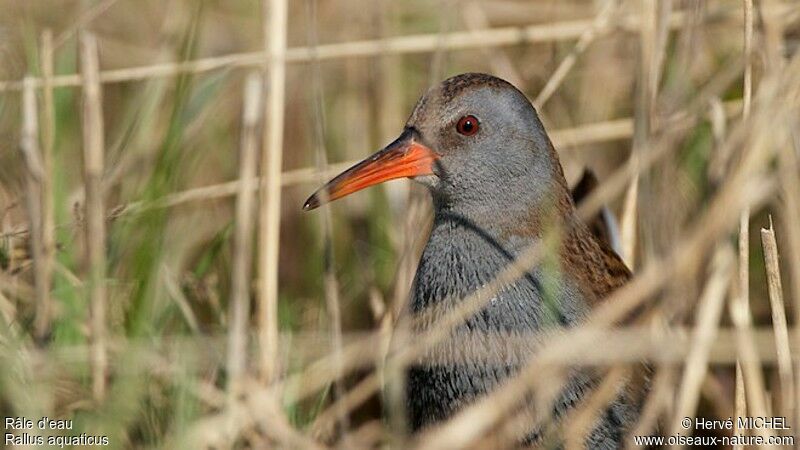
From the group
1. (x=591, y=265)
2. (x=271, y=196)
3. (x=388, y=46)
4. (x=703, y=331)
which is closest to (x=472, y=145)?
(x=591, y=265)

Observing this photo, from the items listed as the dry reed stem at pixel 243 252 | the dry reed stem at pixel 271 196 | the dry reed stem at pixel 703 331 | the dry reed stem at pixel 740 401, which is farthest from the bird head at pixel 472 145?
the dry reed stem at pixel 703 331

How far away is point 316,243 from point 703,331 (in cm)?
222

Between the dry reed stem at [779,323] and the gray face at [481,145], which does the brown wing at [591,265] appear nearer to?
the gray face at [481,145]

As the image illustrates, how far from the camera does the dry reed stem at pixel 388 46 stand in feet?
12.3

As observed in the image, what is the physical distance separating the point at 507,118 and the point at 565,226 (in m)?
0.31

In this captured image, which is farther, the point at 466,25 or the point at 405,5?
the point at 405,5

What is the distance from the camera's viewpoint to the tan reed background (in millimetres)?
2656

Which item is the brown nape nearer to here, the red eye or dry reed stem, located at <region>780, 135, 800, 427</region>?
the red eye

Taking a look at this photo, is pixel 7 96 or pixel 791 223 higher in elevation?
pixel 7 96

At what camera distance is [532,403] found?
3.03 meters

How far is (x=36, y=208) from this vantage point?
3033 mm

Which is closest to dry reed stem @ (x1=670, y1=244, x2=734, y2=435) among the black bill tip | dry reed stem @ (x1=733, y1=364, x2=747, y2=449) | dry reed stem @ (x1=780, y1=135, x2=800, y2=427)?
dry reed stem @ (x1=780, y1=135, x2=800, y2=427)

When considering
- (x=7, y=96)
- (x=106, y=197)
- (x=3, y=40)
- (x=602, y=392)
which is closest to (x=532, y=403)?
(x=602, y=392)

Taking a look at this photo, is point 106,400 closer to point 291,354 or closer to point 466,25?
point 291,354
